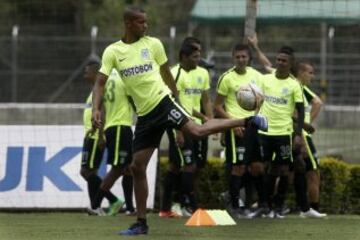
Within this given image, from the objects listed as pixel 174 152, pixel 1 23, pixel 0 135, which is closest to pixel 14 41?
pixel 1 23

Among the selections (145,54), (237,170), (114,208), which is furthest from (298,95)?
(145,54)

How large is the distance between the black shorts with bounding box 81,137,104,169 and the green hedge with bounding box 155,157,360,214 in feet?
3.82

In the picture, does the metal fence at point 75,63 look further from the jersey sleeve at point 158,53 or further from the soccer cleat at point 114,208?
the jersey sleeve at point 158,53

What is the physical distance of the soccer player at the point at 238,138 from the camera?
56.0 feet

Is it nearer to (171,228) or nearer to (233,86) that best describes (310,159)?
(233,86)

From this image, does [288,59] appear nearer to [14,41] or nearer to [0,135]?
[0,135]

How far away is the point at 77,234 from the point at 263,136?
153 inches

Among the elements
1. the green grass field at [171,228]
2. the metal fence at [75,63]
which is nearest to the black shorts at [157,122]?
the green grass field at [171,228]

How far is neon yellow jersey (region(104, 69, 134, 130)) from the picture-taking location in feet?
56.7

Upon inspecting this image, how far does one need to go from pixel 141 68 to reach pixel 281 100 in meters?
3.57

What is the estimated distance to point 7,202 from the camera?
18.4 meters

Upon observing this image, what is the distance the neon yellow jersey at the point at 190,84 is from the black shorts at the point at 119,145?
2.74 feet

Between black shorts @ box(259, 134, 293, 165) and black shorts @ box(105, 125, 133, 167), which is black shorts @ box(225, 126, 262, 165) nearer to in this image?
black shorts @ box(259, 134, 293, 165)

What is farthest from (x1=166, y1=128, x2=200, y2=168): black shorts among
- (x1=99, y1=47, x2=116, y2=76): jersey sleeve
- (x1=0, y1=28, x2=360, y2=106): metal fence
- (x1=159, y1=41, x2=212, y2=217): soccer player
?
(x1=0, y1=28, x2=360, y2=106): metal fence
